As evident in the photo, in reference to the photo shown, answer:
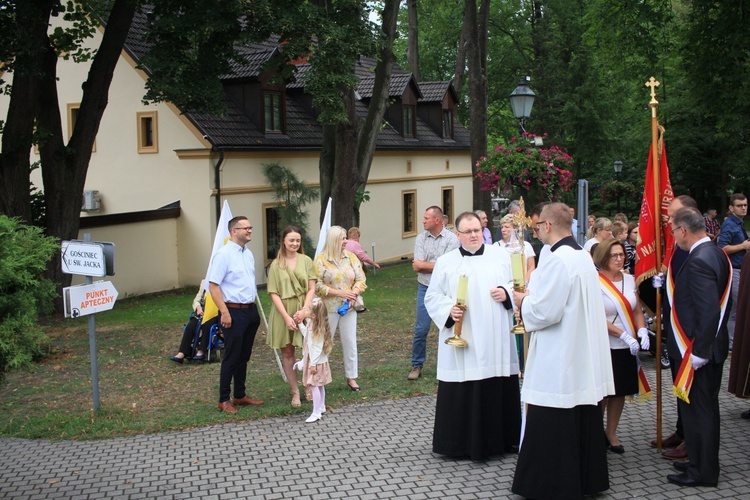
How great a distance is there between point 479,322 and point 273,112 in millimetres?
20651

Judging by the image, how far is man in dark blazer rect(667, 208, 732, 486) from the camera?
6.04m

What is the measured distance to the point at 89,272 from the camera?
26.8 feet

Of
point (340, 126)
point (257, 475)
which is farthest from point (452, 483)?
point (340, 126)

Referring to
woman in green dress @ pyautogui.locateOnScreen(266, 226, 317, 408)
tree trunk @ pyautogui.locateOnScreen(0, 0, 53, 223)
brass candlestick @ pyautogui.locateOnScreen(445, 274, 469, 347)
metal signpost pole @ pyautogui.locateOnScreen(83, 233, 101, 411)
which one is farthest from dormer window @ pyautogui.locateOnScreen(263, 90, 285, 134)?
brass candlestick @ pyautogui.locateOnScreen(445, 274, 469, 347)

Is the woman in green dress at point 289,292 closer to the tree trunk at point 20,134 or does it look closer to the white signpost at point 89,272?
the white signpost at point 89,272

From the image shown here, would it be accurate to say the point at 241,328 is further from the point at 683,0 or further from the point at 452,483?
the point at 683,0

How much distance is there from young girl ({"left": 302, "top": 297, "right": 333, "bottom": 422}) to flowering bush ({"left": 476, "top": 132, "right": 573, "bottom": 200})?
23.3 ft

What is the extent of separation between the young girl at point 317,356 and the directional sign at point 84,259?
2125 mm

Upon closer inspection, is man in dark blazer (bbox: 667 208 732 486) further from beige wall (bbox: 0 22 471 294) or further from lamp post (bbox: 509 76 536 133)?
A: beige wall (bbox: 0 22 471 294)

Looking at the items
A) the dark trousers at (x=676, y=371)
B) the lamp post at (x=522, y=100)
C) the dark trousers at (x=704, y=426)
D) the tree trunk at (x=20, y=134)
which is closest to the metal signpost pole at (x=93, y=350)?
the dark trousers at (x=676, y=371)

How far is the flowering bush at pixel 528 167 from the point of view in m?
14.6

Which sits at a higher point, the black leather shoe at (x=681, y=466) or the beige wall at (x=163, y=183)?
the beige wall at (x=163, y=183)

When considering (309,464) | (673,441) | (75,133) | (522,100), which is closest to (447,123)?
(522,100)

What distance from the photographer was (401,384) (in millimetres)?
9680
